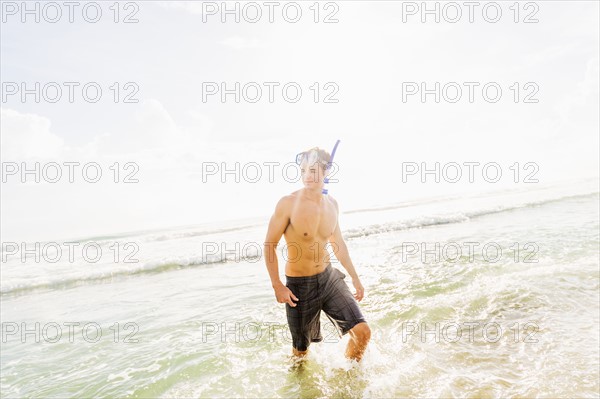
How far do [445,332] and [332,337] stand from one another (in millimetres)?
1783

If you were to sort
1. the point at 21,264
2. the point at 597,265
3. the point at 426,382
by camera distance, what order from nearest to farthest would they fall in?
the point at 426,382 < the point at 597,265 < the point at 21,264

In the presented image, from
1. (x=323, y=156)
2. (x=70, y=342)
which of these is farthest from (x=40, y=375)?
(x=323, y=156)

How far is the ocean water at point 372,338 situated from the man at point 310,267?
1.80 ft

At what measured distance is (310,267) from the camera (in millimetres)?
4215

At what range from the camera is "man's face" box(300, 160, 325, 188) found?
13.3 ft

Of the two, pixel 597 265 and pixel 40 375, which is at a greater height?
pixel 597 265

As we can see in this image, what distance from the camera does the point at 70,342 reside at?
21.1 feet

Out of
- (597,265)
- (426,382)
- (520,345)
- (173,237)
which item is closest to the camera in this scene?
(426,382)

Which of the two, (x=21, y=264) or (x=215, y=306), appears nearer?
(x=215, y=306)

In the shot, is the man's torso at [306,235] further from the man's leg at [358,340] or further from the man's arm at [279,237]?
the man's leg at [358,340]

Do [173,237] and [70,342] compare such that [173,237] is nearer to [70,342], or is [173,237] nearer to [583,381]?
[70,342]

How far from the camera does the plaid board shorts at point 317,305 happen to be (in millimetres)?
4227
